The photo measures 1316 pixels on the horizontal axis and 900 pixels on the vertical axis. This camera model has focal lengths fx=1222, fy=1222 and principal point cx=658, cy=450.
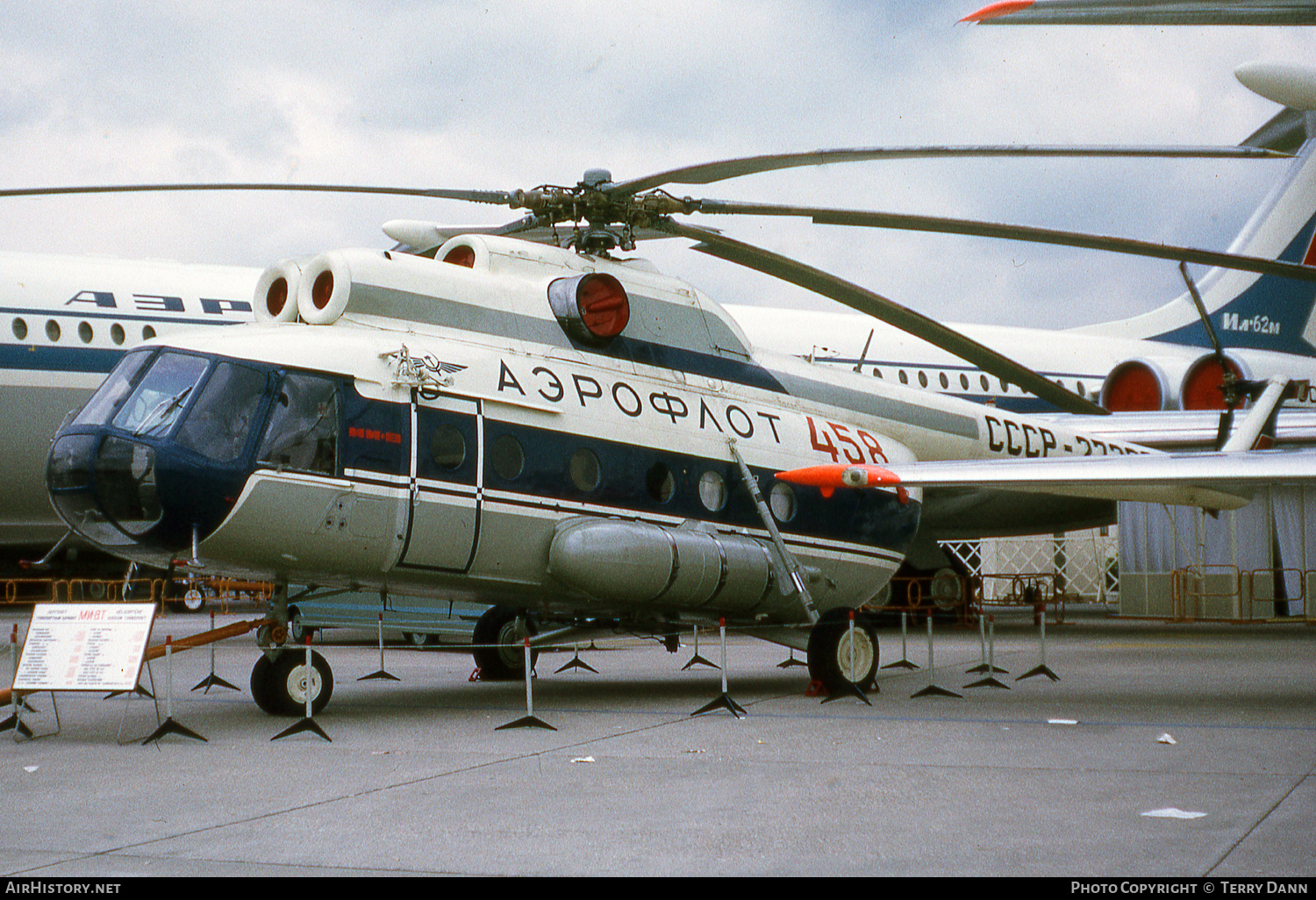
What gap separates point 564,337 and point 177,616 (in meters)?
16.9

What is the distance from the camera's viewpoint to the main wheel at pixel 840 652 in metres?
10.7

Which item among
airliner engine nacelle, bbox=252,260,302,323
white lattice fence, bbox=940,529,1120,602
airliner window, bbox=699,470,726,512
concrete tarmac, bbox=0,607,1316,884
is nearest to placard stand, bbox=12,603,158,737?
concrete tarmac, bbox=0,607,1316,884

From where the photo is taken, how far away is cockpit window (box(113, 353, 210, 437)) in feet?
27.2

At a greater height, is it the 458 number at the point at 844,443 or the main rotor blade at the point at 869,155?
the main rotor blade at the point at 869,155

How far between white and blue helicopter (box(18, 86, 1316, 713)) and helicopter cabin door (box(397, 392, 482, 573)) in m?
0.02

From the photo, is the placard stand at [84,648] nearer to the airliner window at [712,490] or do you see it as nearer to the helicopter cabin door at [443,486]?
the helicopter cabin door at [443,486]

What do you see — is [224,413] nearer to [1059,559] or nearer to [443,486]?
[443,486]

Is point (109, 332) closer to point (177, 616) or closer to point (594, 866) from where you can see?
point (177, 616)

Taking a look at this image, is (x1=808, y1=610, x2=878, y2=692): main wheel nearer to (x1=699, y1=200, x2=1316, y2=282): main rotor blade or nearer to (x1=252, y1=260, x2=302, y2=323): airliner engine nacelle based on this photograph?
(x1=699, y1=200, x2=1316, y2=282): main rotor blade

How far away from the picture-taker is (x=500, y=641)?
39.9 ft

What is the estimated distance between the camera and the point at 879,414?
12.9 meters

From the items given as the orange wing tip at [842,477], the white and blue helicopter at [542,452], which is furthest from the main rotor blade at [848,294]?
the orange wing tip at [842,477]

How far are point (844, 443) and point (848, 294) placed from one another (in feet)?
5.89

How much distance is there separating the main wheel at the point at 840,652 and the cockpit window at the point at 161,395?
5.61 m
